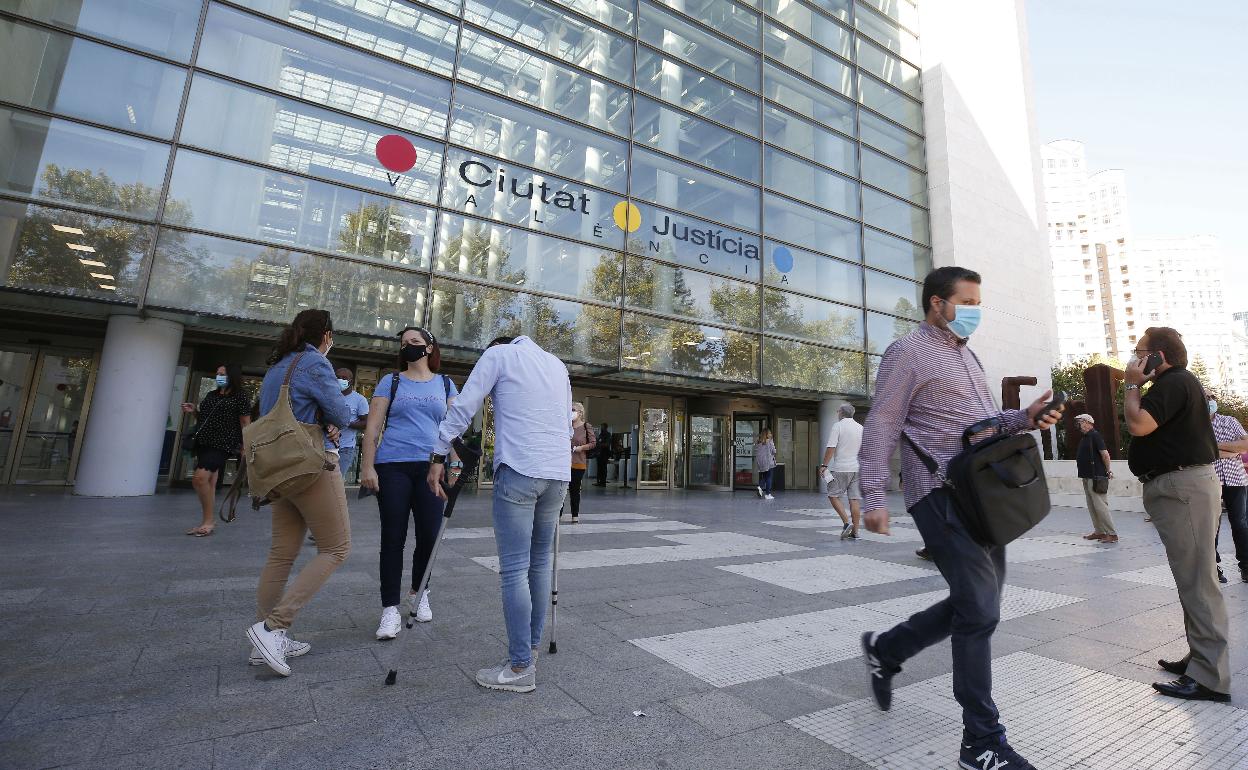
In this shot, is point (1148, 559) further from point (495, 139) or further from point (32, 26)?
point (32, 26)

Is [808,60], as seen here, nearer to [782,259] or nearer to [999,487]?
[782,259]

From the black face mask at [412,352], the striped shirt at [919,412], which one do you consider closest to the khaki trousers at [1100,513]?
the striped shirt at [919,412]

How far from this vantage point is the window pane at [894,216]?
20625 millimetres

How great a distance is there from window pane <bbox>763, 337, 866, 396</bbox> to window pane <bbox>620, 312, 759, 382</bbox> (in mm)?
627

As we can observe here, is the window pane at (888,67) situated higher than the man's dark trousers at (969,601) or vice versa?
the window pane at (888,67)

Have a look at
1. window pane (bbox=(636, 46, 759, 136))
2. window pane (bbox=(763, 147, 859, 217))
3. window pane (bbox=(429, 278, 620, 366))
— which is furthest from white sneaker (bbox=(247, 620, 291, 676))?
window pane (bbox=(763, 147, 859, 217))

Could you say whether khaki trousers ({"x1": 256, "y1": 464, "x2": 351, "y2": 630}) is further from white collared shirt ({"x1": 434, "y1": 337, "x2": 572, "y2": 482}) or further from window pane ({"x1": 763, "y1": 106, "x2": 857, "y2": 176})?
window pane ({"x1": 763, "y1": 106, "x2": 857, "y2": 176})

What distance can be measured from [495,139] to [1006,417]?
14311 mm

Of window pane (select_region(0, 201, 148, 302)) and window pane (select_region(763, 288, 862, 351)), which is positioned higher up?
window pane (select_region(763, 288, 862, 351))

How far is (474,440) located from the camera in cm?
1573

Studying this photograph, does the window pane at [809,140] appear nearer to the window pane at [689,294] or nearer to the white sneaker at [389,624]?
the window pane at [689,294]

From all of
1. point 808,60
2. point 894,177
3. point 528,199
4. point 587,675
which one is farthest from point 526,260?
point 894,177

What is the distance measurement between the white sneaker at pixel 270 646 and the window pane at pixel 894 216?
69.8 ft

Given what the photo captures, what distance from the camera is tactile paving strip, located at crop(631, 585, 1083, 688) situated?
3.02 metres
